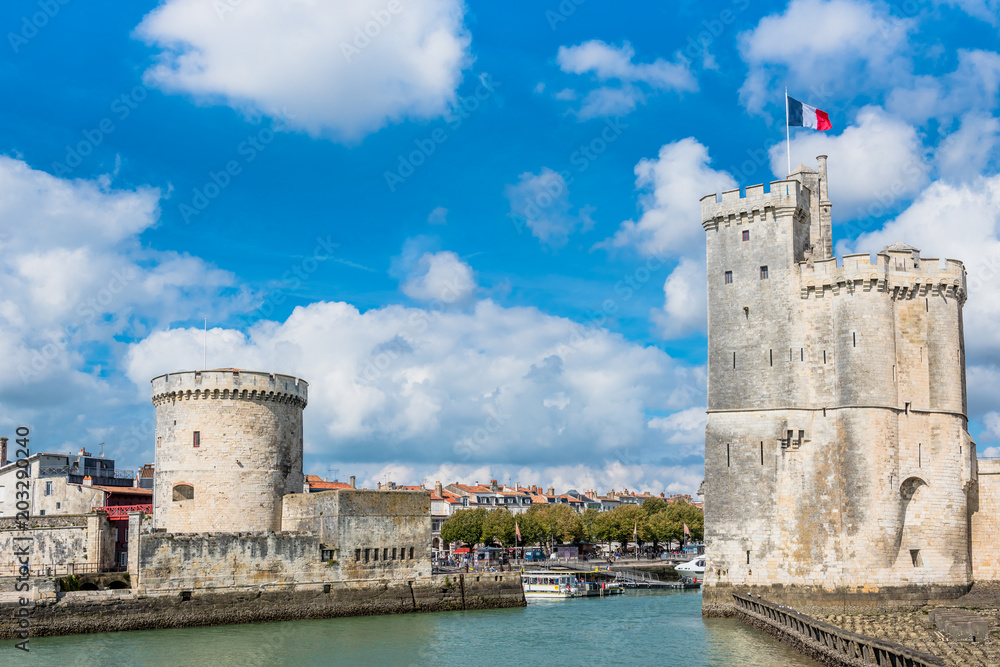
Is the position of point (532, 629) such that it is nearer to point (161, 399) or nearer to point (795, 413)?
point (795, 413)

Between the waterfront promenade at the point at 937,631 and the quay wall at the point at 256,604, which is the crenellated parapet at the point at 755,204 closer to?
the waterfront promenade at the point at 937,631

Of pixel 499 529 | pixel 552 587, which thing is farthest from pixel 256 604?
pixel 499 529

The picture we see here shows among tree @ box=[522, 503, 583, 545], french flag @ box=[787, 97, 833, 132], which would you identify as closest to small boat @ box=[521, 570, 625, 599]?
tree @ box=[522, 503, 583, 545]

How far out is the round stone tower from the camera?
41312mm

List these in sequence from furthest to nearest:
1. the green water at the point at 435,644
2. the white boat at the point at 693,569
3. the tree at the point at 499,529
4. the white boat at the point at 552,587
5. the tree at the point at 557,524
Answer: the tree at the point at 557,524 → the tree at the point at 499,529 → the white boat at the point at 693,569 → the white boat at the point at 552,587 → the green water at the point at 435,644

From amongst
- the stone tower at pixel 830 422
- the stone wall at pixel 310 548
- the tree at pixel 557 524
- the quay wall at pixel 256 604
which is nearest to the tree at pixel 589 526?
the tree at pixel 557 524

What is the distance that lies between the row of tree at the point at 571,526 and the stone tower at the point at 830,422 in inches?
1867

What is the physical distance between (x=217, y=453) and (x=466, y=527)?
48718mm

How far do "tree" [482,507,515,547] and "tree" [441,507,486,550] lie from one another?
2.78 ft

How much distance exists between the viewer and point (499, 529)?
85562mm

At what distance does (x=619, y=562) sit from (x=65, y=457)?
145 ft

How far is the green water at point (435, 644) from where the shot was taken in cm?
3008

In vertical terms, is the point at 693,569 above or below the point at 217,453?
below

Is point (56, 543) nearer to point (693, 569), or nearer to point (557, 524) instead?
point (693, 569)
